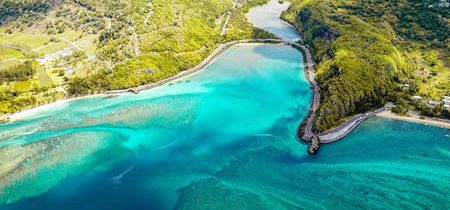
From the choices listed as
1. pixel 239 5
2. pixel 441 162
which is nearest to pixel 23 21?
pixel 239 5

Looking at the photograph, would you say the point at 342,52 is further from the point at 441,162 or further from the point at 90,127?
the point at 90,127

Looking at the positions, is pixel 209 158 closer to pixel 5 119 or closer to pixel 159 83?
pixel 159 83

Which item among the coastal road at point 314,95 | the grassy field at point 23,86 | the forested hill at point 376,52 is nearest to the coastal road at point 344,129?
the forested hill at point 376,52

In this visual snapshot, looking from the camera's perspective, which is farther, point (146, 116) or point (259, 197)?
point (146, 116)

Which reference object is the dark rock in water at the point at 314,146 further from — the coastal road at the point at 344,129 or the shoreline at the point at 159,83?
the shoreline at the point at 159,83

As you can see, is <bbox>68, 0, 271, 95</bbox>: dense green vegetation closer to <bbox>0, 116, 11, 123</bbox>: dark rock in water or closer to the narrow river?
the narrow river

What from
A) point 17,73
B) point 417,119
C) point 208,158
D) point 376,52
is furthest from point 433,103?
point 17,73
